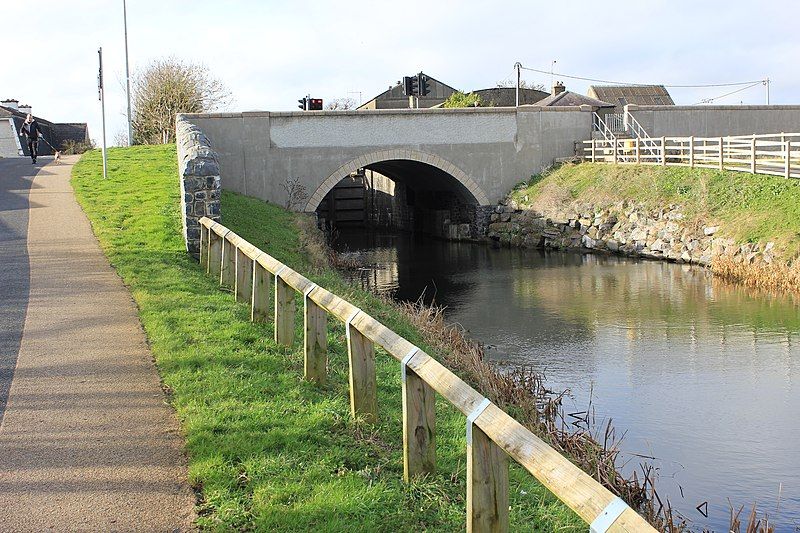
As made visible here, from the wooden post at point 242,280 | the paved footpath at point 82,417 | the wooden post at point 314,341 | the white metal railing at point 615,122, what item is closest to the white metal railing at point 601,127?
the white metal railing at point 615,122

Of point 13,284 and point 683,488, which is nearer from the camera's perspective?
point 683,488

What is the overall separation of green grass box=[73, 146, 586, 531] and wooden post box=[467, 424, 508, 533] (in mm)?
699

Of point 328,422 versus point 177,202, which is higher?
point 177,202

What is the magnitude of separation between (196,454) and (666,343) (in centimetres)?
954

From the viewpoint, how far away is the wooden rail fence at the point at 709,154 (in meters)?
22.1

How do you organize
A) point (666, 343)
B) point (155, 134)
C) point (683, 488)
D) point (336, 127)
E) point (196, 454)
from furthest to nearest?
1. point (155, 134)
2. point (336, 127)
3. point (666, 343)
4. point (683, 488)
5. point (196, 454)

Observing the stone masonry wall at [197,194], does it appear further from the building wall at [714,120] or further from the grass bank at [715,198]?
the building wall at [714,120]

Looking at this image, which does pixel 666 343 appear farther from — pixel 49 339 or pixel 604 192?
pixel 604 192

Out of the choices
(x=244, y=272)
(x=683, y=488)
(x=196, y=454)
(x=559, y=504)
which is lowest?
(x=683, y=488)

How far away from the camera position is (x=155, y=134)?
136ft

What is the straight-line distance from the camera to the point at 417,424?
4785mm

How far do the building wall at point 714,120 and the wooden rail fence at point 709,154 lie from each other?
785 mm

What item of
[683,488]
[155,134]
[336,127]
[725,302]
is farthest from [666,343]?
[155,134]

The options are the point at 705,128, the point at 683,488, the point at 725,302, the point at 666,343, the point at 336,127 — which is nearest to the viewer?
the point at 683,488
